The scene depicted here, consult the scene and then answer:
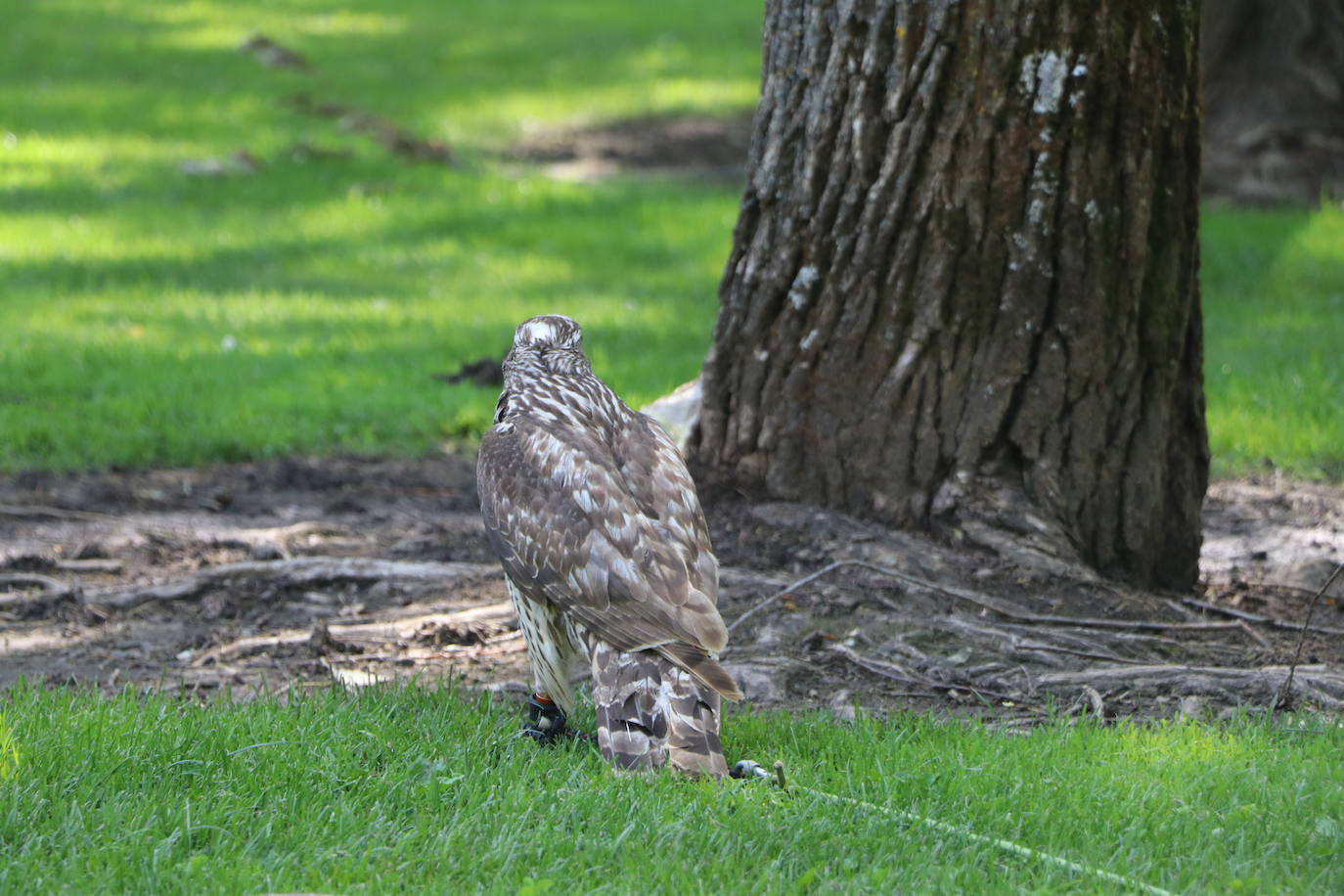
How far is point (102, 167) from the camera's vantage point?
14602 millimetres

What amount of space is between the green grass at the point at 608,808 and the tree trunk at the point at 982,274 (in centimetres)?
153

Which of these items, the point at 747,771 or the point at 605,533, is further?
the point at 605,533

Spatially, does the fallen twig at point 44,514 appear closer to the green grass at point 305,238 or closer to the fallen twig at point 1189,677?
the green grass at point 305,238

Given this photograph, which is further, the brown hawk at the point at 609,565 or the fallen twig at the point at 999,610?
Result: the fallen twig at the point at 999,610

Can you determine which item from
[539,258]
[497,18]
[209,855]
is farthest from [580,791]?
[497,18]

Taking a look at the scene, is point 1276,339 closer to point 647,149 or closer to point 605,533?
point 605,533

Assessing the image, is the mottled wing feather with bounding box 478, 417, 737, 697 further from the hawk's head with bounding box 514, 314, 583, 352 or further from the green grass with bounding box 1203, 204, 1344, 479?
the green grass with bounding box 1203, 204, 1344, 479

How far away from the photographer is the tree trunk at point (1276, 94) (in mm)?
14164

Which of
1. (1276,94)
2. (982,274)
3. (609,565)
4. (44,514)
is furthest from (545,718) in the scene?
(1276,94)

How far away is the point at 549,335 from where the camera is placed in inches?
224

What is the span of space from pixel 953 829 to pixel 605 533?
56.8 inches

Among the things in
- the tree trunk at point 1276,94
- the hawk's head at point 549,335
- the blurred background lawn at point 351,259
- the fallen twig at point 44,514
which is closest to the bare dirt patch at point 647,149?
the blurred background lawn at point 351,259

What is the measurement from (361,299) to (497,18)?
13.4 m

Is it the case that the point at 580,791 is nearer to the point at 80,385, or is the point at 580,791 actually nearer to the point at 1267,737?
the point at 1267,737
